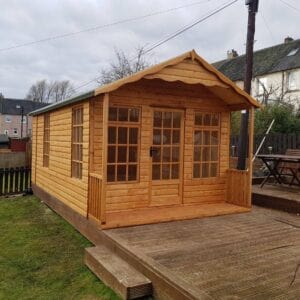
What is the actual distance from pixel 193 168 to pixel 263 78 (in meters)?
21.1

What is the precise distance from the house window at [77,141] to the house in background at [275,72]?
1663 cm

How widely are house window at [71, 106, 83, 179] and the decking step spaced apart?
2.15m

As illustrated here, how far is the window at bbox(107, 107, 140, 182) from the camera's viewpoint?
6324 millimetres

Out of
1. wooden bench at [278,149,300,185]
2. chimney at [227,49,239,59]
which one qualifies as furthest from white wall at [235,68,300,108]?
wooden bench at [278,149,300,185]

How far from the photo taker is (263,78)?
26281 millimetres

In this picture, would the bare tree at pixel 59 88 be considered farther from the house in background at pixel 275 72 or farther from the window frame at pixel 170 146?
the window frame at pixel 170 146

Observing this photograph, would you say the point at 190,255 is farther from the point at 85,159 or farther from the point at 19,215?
the point at 19,215

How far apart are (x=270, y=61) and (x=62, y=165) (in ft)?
75.9

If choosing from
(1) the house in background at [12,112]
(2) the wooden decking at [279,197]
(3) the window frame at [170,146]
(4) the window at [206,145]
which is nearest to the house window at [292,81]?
(2) the wooden decking at [279,197]

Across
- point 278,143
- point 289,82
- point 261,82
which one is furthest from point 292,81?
point 278,143

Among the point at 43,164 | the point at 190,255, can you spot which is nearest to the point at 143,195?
the point at 190,255

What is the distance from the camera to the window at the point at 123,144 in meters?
6.32

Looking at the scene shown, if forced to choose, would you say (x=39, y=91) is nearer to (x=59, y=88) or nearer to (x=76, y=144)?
(x=59, y=88)

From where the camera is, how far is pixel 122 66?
89.4 feet
